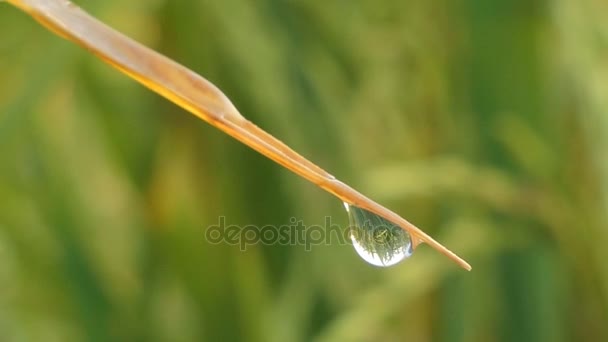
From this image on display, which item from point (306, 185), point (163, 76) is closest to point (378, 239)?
point (163, 76)

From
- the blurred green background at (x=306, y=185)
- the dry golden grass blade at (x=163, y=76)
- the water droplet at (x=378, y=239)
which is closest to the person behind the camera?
the dry golden grass blade at (x=163, y=76)

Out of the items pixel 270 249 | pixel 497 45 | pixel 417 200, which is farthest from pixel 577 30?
pixel 270 249

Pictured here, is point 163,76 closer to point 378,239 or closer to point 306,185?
point 378,239

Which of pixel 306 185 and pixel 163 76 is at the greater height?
pixel 163 76

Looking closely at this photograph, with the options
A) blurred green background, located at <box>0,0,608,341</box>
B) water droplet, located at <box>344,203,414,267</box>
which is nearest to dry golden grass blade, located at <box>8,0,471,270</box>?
water droplet, located at <box>344,203,414,267</box>

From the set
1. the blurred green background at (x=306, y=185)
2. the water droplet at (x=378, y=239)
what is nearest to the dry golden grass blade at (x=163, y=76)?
the water droplet at (x=378, y=239)

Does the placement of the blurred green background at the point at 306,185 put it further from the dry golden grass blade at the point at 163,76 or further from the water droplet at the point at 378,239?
the dry golden grass blade at the point at 163,76

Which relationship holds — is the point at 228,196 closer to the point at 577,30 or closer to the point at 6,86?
the point at 6,86
